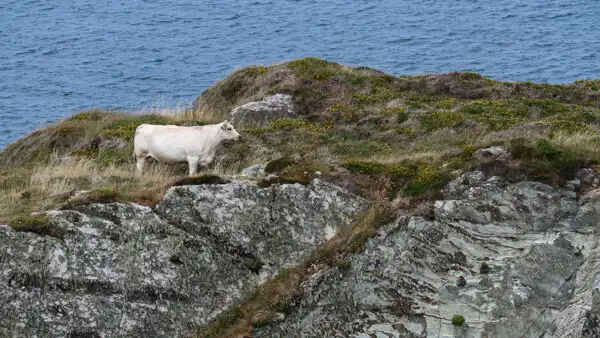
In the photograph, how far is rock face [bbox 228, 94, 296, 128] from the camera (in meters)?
38.6

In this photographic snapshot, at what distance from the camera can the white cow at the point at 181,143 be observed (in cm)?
3008

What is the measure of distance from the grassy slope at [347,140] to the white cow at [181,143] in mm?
625

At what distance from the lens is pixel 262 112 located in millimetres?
39375

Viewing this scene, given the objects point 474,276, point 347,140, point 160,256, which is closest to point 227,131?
point 347,140

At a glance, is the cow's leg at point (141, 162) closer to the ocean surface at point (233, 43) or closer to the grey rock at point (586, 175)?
the grey rock at point (586, 175)

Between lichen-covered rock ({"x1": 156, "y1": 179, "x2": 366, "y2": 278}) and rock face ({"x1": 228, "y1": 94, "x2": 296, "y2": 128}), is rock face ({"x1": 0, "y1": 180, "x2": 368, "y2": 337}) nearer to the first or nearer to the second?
lichen-covered rock ({"x1": 156, "y1": 179, "x2": 366, "y2": 278})

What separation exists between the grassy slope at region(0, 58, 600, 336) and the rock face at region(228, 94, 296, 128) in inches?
30.2

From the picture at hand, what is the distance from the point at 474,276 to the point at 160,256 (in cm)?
872

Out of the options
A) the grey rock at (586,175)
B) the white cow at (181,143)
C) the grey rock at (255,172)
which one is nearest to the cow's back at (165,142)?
the white cow at (181,143)

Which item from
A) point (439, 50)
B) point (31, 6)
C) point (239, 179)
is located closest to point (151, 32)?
point (31, 6)

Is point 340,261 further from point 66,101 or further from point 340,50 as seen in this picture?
point 340,50

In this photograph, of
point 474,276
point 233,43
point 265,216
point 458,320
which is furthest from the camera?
point 233,43

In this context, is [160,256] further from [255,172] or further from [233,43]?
[233,43]

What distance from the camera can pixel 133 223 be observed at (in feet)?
76.4
